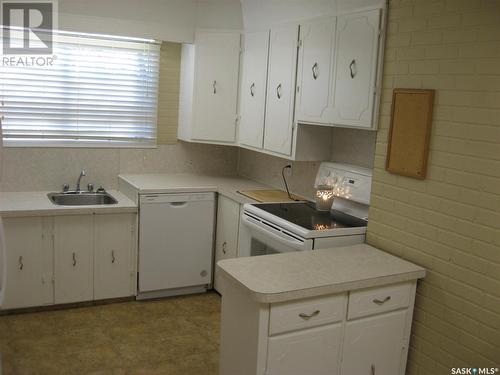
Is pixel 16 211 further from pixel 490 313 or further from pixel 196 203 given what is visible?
pixel 490 313

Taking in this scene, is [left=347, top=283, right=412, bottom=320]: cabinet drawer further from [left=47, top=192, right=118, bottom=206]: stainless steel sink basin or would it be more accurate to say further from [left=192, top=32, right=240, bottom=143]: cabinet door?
[left=47, top=192, right=118, bottom=206]: stainless steel sink basin

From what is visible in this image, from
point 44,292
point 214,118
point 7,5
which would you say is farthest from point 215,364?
point 7,5

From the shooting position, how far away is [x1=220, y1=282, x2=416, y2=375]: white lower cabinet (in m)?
2.48

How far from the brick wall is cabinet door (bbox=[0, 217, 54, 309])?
246 cm

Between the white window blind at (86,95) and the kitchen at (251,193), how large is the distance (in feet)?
0.05

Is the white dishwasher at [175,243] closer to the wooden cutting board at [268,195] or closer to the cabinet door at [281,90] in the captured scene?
the wooden cutting board at [268,195]

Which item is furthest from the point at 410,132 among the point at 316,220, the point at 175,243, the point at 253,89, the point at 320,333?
the point at 175,243

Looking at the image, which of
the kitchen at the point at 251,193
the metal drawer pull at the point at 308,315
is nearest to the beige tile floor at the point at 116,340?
the kitchen at the point at 251,193

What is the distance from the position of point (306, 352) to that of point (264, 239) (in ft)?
3.90

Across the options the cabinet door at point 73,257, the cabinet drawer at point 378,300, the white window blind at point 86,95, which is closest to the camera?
the cabinet drawer at point 378,300

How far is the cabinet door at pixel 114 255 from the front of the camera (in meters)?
4.25

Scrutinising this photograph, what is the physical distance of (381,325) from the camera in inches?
112

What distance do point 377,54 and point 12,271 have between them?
2892 millimetres

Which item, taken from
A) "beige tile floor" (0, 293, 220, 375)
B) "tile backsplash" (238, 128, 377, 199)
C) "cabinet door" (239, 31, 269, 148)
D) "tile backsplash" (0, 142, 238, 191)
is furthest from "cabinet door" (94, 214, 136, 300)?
"tile backsplash" (238, 128, 377, 199)
